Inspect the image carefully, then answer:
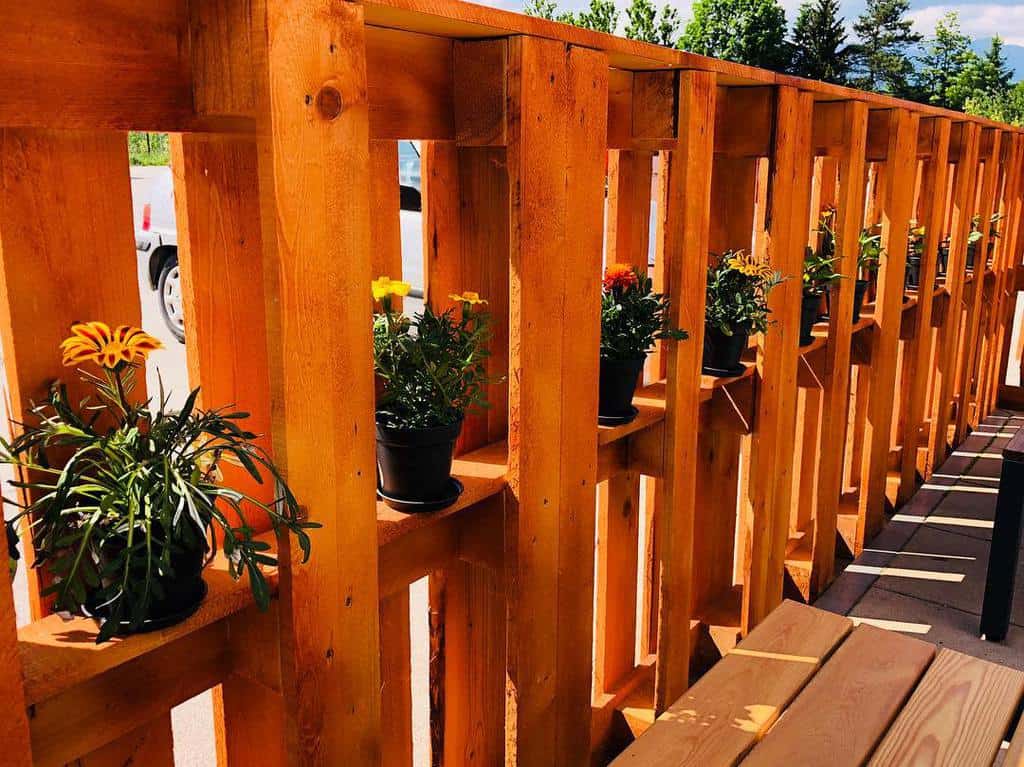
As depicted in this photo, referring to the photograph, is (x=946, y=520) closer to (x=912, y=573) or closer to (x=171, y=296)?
(x=912, y=573)

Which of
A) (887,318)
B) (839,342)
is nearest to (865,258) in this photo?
(887,318)

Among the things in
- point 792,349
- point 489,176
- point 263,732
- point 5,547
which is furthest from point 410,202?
point 5,547

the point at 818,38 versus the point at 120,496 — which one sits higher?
the point at 818,38

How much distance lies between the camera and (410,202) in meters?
6.30

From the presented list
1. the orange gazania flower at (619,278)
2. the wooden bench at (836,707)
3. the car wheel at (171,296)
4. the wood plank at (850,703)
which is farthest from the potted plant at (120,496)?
the car wheel at (171,296)

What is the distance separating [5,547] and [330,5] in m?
0.75

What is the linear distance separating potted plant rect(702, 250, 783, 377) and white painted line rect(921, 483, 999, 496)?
2303mm

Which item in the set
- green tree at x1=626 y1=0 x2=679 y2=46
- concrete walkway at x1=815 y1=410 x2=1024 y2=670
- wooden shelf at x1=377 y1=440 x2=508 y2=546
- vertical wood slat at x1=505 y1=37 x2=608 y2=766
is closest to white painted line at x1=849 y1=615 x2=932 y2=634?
concrete walkway at x1=815 y1=410 x2=1024 y2=670

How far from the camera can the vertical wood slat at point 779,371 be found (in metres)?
2.52

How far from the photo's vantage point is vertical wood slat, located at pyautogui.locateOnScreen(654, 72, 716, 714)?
206 cm

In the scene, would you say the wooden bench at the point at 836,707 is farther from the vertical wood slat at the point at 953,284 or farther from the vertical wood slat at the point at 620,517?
the vertical wood slat at the point at 953,284

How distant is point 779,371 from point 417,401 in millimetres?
1472

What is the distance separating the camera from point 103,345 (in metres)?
1.07

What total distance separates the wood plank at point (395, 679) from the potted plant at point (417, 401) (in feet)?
0.91
